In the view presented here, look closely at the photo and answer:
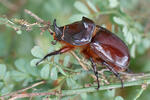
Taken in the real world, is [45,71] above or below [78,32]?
below

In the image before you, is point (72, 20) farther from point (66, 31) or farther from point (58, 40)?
point (58, 40)

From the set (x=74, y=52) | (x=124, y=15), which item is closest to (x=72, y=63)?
(x=74, y=52)

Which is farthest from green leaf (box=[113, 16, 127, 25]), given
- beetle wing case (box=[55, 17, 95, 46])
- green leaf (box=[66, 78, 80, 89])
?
green leaf (box=[66, 78, 80, 89])

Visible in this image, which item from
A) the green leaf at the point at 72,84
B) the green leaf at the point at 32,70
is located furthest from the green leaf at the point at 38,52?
the green leaf at the point at 72,84

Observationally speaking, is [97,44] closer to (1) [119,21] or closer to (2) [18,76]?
(1) [119,21]

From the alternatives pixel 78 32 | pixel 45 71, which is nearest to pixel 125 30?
pixel 78 32

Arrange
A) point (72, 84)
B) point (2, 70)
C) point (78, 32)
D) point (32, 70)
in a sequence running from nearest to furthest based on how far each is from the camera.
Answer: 1. point (2, 70)
2. point (72, 84)
3. point (32, 70)
4. point (78, 32)

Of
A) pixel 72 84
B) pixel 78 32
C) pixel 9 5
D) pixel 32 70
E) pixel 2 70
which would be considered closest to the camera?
pixel 2 70
